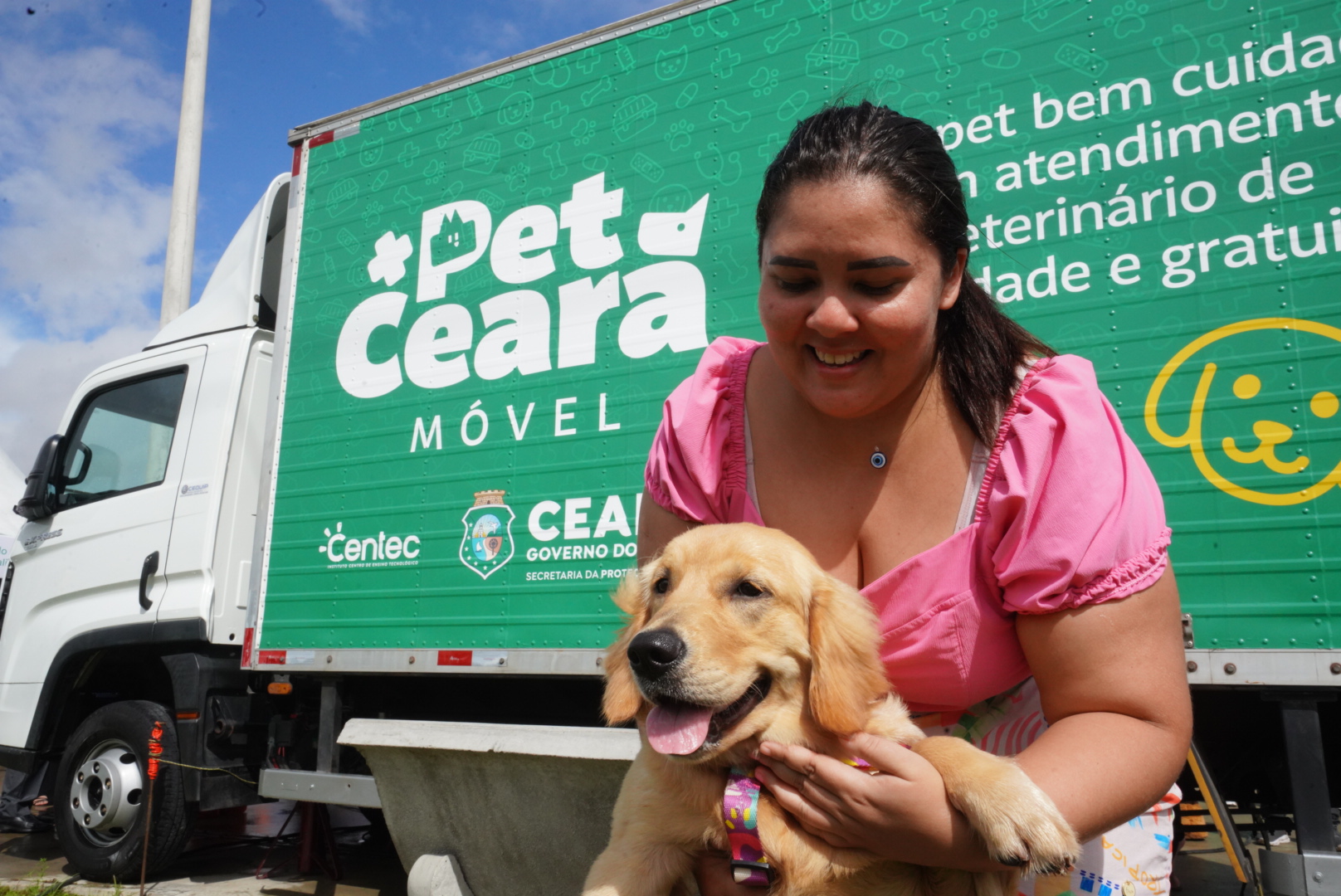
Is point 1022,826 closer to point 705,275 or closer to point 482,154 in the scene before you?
point 705,275

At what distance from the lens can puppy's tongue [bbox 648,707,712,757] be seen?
172 centimetres

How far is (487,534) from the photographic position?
4137mm

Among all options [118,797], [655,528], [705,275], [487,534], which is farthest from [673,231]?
[118,797]

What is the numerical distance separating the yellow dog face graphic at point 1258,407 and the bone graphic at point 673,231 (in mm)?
1953

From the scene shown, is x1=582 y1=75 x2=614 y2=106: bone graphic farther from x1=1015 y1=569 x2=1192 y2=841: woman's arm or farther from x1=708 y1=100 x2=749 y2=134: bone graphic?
x1=1015 y1=569 x2=1192 y2=841: woman's arm

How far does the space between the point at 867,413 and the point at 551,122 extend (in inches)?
Answer: 121

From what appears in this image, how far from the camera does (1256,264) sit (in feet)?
9.28

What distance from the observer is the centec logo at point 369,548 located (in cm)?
440

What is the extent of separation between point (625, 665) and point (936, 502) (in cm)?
78

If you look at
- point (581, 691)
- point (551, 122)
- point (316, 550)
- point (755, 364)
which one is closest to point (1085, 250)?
point (755, 364)

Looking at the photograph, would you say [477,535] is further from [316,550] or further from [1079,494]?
[1079,494]

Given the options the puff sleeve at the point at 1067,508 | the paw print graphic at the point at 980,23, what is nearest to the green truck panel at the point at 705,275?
the paw print graphic at the point at 980,23

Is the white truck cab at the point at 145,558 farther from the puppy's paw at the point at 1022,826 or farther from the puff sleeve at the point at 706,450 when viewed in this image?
the puppy's paw at the point at 1022,826

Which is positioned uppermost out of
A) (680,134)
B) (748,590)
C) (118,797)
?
(680,134)
